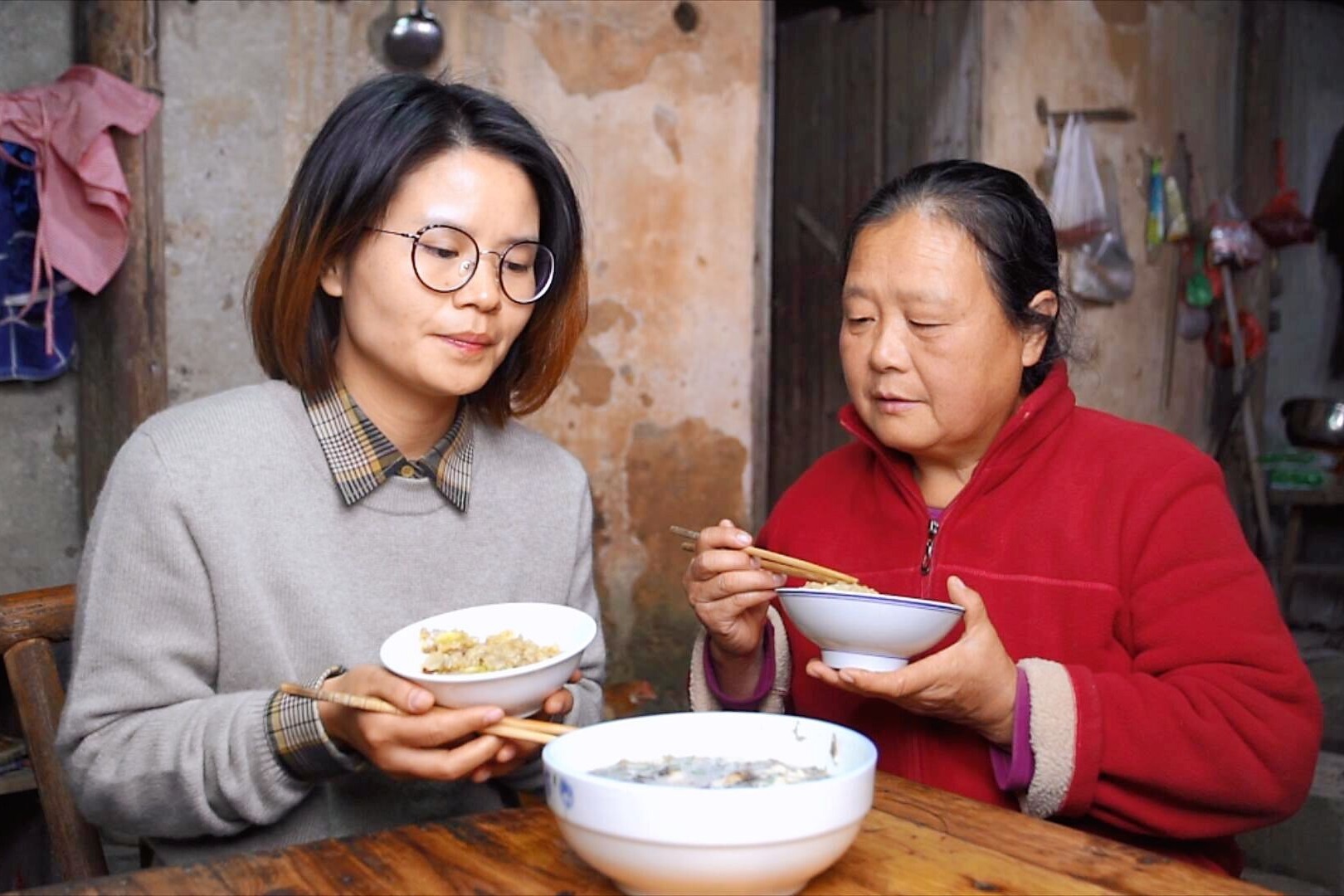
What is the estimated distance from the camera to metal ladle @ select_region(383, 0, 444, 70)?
148 inches

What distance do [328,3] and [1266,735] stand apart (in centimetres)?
318

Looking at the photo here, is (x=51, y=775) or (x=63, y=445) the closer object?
(x=51, y=775)

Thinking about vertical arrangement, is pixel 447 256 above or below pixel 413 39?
below

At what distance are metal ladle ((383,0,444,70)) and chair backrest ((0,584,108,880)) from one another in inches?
90.3

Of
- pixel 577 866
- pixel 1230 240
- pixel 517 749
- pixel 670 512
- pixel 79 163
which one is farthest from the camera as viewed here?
pixel 1230 240

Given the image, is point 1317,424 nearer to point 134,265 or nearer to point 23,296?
point 134,265

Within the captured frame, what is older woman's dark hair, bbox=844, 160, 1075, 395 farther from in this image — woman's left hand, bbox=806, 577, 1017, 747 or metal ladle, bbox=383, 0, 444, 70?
metal ladle, bbox=383, 0, 444, 70

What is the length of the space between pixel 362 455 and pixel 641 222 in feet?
8.83

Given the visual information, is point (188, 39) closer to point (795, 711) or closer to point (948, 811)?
point (795, 711)

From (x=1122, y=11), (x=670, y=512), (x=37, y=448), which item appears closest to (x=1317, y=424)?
(x=1122, y=11)

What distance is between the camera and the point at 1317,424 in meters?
6.50

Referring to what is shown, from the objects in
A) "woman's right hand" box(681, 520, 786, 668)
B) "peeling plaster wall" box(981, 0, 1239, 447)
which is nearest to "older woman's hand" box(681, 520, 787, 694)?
"woman's right hand" box(681, 520, 786, 668)

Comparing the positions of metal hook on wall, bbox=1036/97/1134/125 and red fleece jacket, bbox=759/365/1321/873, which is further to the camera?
metal hook on wall, bbox=1036/97/1134/125

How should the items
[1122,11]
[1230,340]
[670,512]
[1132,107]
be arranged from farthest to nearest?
[1230,340] → [1132,107] → [1122,11] → [670,512]
